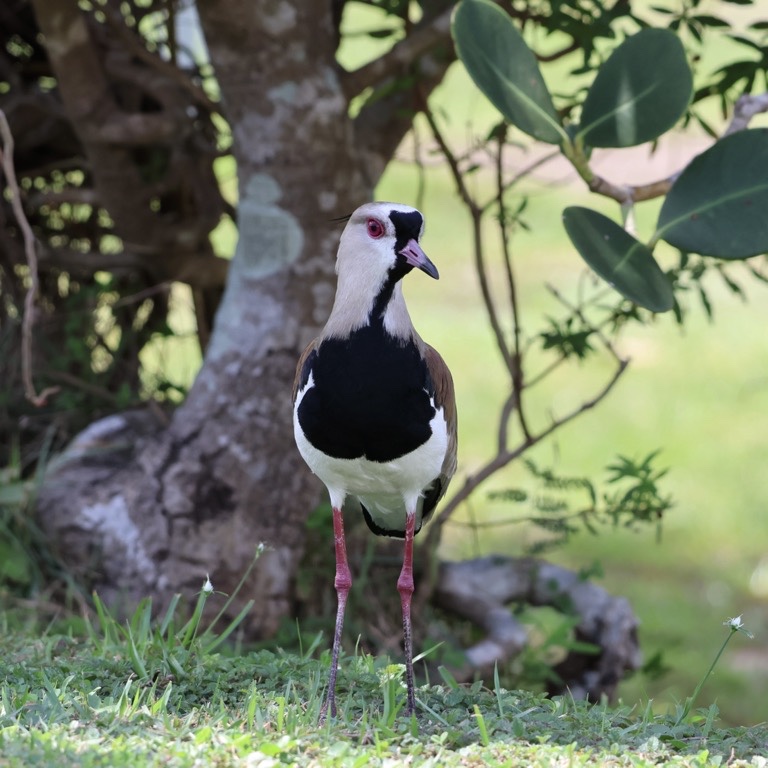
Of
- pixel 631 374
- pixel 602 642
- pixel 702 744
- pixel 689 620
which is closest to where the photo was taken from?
pixel 702 744

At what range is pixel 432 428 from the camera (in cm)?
288

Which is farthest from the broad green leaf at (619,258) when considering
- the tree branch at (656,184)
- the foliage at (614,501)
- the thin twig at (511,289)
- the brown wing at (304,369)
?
the thin twig at (511,289)

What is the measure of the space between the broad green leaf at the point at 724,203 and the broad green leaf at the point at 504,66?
333mm

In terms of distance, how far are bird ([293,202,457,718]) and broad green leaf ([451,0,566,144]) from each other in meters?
0.41

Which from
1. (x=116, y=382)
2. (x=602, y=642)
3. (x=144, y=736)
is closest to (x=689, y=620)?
(x=602, y=642)

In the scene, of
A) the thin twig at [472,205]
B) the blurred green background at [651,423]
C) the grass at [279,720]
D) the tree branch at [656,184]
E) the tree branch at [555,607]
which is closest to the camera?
the grass at [279,720]

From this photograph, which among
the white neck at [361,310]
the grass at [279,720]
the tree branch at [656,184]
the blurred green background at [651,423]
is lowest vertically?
the blurred green background at [651,423]

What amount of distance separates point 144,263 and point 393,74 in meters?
1.39

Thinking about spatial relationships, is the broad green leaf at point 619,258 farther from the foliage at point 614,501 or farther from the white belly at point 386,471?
the foliage at point 614,501

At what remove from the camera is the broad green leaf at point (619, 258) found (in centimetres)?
293

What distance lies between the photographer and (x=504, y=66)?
2988 mm

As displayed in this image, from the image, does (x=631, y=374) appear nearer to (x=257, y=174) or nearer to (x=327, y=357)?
(x=257, y=174)

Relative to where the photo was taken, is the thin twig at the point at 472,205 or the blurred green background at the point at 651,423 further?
the blurred green background at the point at 651,423

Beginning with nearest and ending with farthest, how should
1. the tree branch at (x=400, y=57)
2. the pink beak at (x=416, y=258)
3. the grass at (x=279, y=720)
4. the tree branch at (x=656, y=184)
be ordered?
1. the grass at (x=279, y=720)
2. the pink beak at (x=416, y=258)
3. the tree branch at (x=656, y=184)
4. the tree branch at (x=400, y=57)
